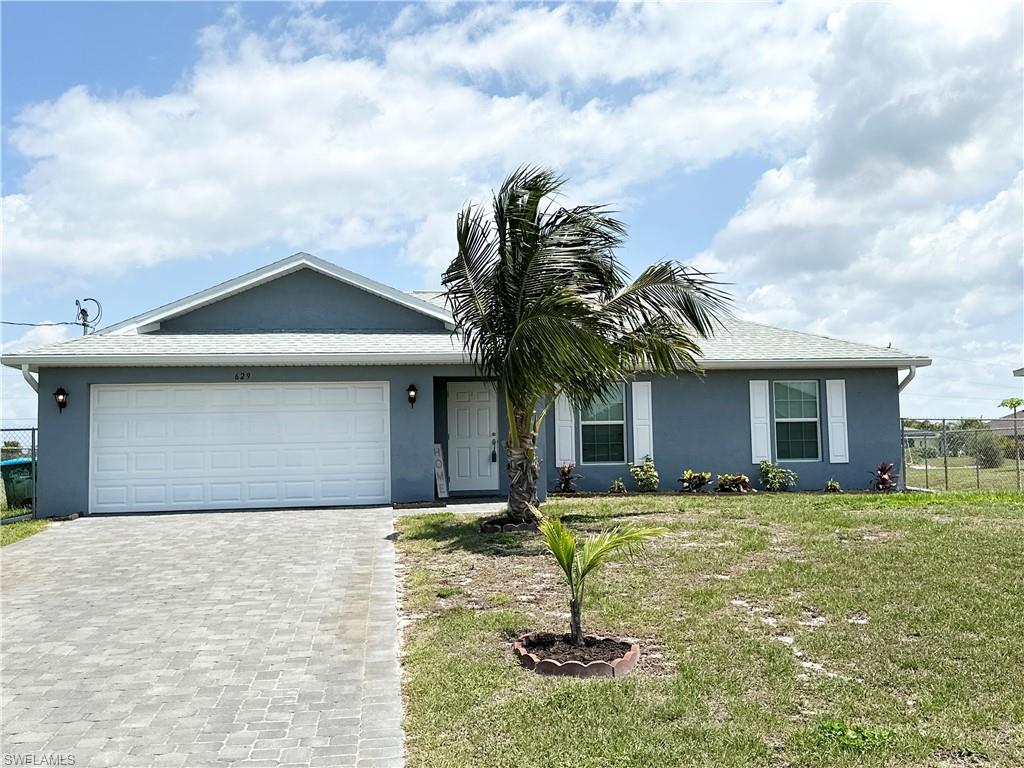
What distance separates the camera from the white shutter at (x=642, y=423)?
628 inches

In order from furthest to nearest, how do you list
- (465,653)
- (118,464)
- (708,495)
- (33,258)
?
1. (33,258)
2. (708,495)
3. (118,464)
4. (465,653)

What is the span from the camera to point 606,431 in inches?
632

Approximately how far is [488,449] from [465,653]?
1033cm

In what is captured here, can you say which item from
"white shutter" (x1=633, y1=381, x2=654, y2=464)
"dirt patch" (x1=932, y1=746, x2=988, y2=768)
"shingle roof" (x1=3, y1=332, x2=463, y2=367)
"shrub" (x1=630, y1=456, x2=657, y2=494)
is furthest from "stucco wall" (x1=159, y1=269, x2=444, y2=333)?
"dirt patch" (x1=932, y1=746, x2=988, y2=768)

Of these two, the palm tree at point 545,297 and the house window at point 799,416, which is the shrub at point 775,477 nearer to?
the house window at point 799,416

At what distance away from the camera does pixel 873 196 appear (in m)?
15.7

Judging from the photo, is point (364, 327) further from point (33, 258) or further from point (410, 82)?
point (33, 258)

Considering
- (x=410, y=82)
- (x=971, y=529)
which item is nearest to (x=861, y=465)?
(x=971, y=529)

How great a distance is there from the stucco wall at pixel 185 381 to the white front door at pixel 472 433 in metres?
1.51

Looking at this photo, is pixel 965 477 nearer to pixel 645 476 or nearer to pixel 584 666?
pixel 645 476

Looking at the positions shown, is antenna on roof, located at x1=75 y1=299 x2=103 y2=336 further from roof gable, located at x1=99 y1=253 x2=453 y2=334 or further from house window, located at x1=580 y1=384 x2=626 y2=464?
house window, located at x1=580 y1=384 x2=626 y2=464

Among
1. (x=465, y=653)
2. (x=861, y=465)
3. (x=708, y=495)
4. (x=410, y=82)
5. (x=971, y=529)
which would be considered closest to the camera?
(x=465, y=653)

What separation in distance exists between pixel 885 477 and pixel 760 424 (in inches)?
106

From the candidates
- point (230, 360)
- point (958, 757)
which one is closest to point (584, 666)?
point (958, 757)
